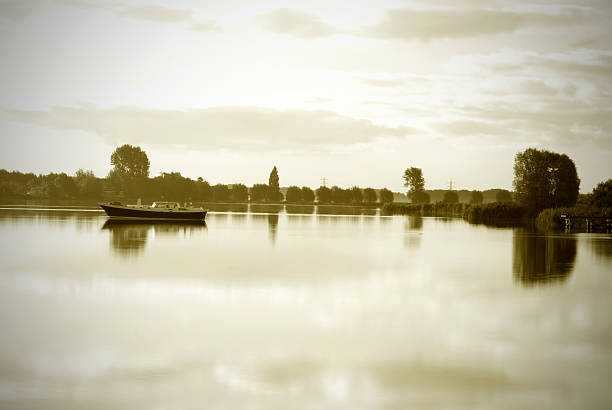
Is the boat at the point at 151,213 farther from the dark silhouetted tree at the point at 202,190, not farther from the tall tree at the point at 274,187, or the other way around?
the tall tree at the point at 274,187

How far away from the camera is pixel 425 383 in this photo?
6.76 metres

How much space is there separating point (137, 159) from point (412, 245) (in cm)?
9761

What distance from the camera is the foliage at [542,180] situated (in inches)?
2250

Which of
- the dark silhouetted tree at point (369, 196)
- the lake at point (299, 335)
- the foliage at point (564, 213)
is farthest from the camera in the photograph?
the dark silhouetted tree at point (369, 196)

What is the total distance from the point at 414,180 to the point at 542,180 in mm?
51206

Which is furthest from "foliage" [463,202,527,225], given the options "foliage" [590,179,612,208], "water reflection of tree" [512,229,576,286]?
"water reflection of tree" [512,229,576,286]

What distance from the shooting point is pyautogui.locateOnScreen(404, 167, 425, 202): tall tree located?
10812 centimetres

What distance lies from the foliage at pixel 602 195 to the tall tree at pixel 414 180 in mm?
62391

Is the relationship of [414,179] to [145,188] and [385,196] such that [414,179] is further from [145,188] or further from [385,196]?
[145,188]

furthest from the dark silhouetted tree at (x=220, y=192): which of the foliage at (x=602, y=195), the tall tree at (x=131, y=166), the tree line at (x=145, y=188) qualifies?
the foliage at (x=602, y=195)

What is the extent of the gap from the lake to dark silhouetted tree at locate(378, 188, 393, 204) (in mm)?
111102

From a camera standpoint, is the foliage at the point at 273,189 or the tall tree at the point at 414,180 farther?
the foliage at the point at 273,189

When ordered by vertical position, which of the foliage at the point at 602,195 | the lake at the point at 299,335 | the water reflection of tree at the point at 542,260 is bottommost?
the lake at the point at 299,335

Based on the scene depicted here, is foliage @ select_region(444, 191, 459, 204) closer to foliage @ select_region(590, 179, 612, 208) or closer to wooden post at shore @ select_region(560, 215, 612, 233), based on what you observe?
foliage @ select_region(590, 179, 612, 208)
